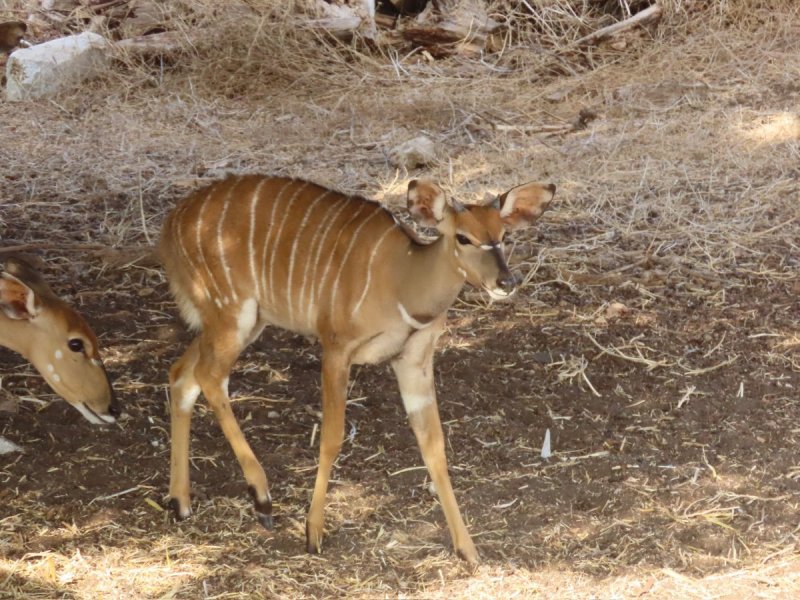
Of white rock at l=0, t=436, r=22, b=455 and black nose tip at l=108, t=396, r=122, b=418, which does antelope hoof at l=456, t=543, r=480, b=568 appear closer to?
black nose tip at l=108, t=396, r=122, b=418

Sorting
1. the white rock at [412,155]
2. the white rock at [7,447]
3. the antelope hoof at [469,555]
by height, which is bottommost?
the white rock at [412,155]

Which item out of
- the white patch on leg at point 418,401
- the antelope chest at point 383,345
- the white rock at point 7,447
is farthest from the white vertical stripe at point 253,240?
the white rock at point 7,447

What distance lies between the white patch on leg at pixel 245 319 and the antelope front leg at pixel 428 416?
1.42ft

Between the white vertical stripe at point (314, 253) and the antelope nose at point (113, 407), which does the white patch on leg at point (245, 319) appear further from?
the antelope nose at point (113, 407)

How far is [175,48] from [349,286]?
15.6 feet

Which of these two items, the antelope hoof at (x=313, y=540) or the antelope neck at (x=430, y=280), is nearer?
the antelope neck at (x=430, y=280)

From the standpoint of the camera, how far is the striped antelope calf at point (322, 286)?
307 cm

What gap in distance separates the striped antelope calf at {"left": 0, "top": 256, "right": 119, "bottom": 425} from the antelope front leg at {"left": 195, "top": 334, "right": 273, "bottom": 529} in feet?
1.12

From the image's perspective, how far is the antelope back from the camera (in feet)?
10.6

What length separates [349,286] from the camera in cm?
321

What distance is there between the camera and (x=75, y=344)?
3.50 meters

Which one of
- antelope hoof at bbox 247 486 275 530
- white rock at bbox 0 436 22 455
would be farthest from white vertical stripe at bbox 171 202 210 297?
white rock at bbox 0 436 22 455

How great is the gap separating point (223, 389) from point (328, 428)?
36cm

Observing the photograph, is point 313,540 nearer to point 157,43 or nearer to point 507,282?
point 507,282
